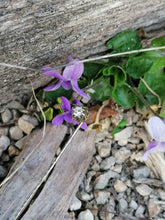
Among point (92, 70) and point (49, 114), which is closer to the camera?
point (49, 114)

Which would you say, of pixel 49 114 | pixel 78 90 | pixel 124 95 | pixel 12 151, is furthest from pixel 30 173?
pixel 124 95

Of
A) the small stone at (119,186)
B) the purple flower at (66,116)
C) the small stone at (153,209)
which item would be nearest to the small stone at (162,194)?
the small stone at (153,209)

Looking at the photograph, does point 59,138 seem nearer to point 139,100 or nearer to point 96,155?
point 96,155

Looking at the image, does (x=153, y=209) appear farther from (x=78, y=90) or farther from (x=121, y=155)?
(x=78, y=90)

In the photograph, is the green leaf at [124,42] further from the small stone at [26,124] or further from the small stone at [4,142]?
the small stone at [4,142]

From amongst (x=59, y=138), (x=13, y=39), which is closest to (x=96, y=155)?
(x=59, y=138)

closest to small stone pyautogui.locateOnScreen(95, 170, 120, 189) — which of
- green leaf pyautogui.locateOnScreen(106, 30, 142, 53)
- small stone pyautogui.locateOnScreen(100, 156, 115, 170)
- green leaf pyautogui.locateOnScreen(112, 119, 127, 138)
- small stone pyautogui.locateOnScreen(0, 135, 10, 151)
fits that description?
small stone pyautogui.locateOnScreen(100, 156, 115, 170)
